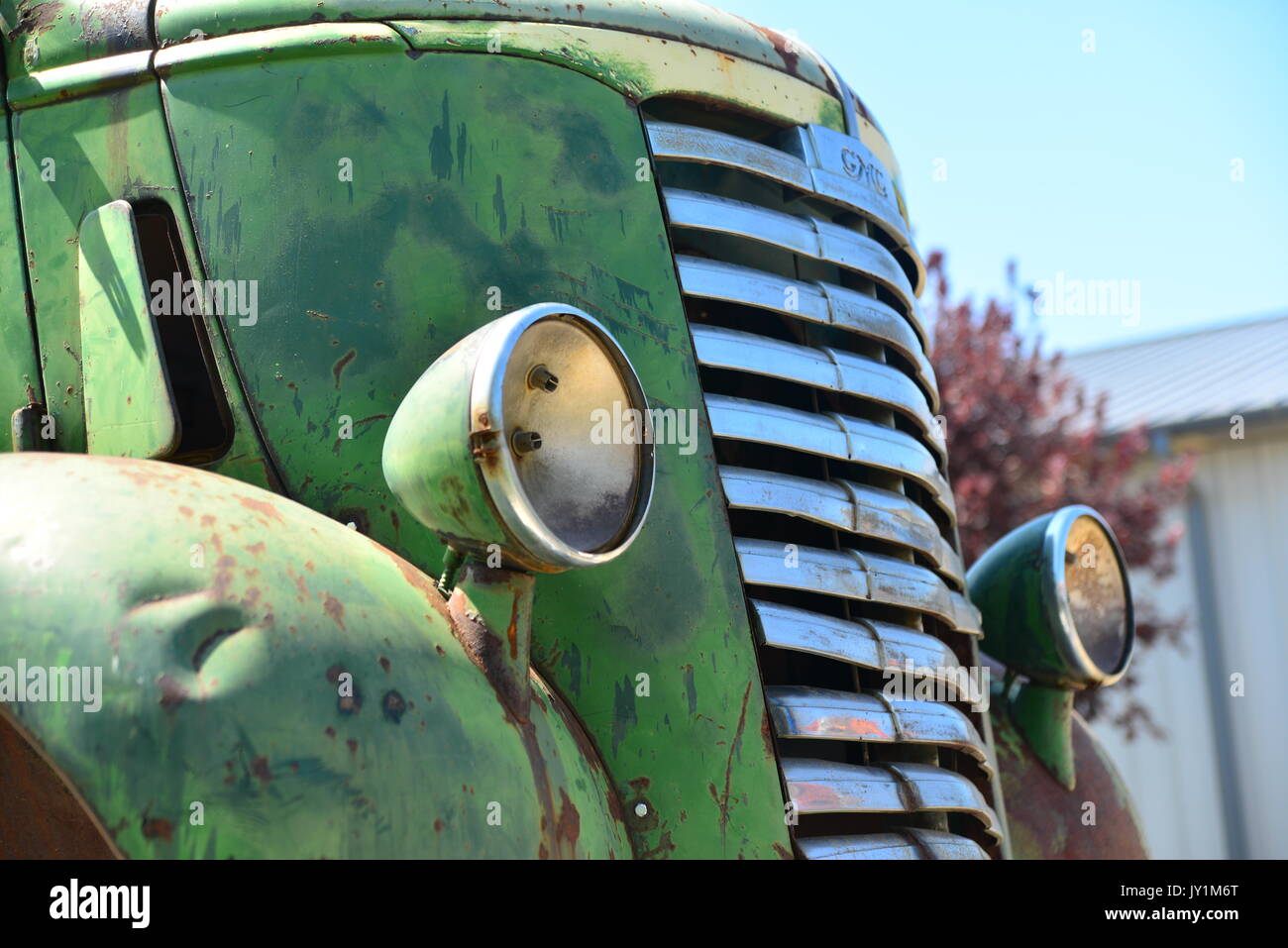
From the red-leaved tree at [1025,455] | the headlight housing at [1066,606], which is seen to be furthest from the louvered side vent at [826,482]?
the red-leaved tree at [1025,455]

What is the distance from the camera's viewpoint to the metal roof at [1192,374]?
16.4 metres

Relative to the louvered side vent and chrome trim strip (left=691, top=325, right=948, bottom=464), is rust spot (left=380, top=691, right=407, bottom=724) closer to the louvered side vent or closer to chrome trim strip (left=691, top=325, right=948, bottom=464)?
the louvered side vent

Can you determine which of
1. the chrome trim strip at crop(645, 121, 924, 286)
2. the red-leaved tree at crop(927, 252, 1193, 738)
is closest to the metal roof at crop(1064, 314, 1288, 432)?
the red-leaved tree at crop(927, 252, 1193, 738)

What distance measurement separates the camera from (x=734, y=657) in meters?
2.86

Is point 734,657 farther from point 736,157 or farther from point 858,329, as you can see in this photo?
point 736,157

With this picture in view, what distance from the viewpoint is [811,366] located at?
318 cm

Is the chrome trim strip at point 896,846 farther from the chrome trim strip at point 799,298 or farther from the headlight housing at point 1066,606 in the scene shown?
the chrome trim strip at point 799,298

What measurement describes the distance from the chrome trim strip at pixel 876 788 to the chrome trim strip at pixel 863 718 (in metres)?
0.06

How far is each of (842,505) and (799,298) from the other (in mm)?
480

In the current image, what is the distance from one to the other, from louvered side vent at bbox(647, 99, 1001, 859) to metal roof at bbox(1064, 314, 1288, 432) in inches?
529

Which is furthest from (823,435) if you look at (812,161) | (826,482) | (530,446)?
(530,446)

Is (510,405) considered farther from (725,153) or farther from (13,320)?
(13,320)

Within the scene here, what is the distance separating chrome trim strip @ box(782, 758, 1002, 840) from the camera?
9.32 feet

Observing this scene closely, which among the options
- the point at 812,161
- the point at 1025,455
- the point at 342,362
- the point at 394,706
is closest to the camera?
the point at 394,706
